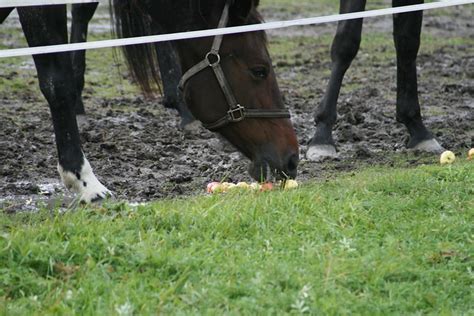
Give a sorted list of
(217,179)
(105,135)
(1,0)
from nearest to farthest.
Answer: (1,0)
(217,179)
(105,135)

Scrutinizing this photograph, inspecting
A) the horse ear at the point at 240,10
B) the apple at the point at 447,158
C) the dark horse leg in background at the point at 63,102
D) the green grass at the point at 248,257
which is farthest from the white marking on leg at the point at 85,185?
the apple at the point at 447,158

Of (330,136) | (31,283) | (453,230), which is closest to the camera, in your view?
(31,283)

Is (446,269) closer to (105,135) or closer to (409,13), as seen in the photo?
(409,13)

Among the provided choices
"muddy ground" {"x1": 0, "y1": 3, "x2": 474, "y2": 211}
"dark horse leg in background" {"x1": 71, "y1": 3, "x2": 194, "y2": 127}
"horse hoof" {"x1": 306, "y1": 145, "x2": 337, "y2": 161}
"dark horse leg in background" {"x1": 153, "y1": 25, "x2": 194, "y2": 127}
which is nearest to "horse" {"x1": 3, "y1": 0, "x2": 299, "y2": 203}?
"muddy ground" {"x1": 0, "y1": 3, "x2": 474, "y2": 211}

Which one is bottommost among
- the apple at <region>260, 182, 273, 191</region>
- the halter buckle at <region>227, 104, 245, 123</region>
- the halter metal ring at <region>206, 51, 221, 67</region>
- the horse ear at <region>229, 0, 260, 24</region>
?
the apple at <region>260, 182, 273, 191</region>

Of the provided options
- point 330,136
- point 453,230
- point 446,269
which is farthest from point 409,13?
point 446,269

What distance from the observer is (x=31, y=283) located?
13.9 feet

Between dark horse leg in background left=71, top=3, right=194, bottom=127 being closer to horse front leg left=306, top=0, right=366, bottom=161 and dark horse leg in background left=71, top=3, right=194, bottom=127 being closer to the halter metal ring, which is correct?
horse front leg left=306, top=0, right=366, bottom=161

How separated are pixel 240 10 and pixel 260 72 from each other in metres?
0.38

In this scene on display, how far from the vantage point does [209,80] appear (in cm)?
600

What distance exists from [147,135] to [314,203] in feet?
10.6

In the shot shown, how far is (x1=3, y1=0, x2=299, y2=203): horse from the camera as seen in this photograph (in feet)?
19.6

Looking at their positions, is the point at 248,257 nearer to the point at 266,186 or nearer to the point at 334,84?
the point at 266,186

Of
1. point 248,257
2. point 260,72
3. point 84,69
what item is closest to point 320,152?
point 260,72
